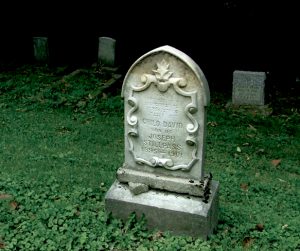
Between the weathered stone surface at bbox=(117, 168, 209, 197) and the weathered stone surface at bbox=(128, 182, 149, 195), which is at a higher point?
the weathered stone surface at bbox=(117, 168, 209, 197)

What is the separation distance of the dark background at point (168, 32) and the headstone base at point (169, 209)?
22.6 feet

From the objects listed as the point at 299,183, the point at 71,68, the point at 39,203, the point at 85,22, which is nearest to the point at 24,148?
the point at 39,203

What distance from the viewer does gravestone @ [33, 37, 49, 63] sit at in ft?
41.9

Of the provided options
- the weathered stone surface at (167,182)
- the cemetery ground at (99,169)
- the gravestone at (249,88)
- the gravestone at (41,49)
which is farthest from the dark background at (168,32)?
the weathered stone surface at (167,182)

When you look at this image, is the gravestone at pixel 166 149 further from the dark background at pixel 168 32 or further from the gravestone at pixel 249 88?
the dark background at pixel 168 32

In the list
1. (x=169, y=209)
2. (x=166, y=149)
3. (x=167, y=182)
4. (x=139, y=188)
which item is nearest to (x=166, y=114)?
(x=166, y=149)

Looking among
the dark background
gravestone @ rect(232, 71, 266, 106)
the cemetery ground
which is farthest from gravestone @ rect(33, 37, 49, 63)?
gravestone @ rect(232, 71, 266, 106)

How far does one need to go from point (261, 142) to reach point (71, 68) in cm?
623

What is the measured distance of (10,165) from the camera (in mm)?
6379

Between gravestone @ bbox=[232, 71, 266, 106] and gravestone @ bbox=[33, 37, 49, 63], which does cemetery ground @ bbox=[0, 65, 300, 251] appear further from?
gravestone @ bbox=[33, 37, 49, 63]

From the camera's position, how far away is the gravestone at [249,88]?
388 inches

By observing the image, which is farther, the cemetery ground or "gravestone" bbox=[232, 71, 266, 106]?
"gravestone" bbox=[232, 71, 266, 106]

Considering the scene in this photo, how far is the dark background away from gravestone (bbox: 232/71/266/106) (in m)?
1.44

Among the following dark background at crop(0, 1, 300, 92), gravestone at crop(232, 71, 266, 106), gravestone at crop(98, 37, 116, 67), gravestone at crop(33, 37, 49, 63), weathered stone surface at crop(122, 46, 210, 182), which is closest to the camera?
weathered stone surface at crop(122, 46, 210, 182)
